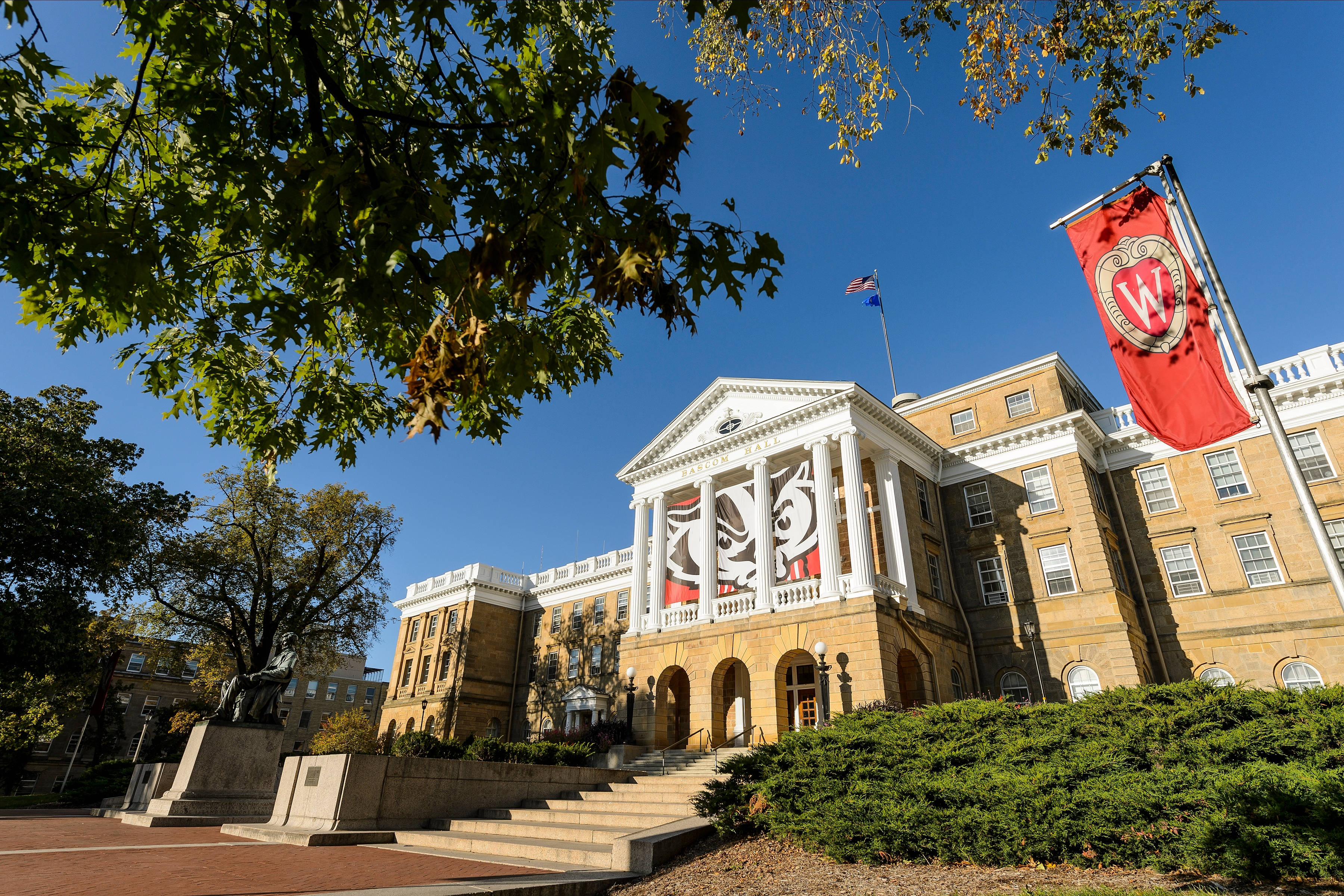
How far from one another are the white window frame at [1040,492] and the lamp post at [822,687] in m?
11.1

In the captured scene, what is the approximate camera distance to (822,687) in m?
Result: 21.4

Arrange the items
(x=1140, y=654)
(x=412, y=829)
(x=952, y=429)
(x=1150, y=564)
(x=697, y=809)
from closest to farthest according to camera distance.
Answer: (x=697, y=809) → (x=412, y=829) → (x=1140, y=654) → (x=1150, y=564) → (x=952, y=429)

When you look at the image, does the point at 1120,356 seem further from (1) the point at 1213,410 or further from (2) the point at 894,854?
(2) the point at 894,854

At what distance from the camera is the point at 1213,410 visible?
7.45 m

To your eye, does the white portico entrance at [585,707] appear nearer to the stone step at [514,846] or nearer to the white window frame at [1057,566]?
the white window frame at [1057,566]

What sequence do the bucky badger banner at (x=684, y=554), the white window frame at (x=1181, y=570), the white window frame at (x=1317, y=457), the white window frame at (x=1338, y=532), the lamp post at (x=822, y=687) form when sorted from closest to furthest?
1. the lamp post at (x=822, y=687)
2. the white window frame at (x=1338, y=532)
3. the white window frame at (x=1317, y=457)
4. the white window frame at (x=1181, y=570)
5. the bucky badger banner at (x=684, y=554)

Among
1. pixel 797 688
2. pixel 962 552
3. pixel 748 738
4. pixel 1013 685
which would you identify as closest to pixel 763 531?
pixel 797 688

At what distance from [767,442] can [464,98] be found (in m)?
22.8

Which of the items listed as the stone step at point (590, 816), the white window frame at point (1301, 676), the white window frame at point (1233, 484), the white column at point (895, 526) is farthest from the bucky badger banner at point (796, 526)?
the white window frame at point (1301, 676)

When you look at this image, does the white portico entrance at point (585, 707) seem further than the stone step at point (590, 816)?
Yes

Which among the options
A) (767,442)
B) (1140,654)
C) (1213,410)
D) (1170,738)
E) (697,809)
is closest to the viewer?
(1213,410)

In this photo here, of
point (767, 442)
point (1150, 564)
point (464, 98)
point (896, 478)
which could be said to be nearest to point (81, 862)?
point (464, 98)

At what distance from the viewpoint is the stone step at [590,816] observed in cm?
1260

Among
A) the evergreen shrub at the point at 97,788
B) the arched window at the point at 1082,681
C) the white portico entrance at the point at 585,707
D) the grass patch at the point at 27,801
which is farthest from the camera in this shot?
the white portico entrance at the point at 585,707
